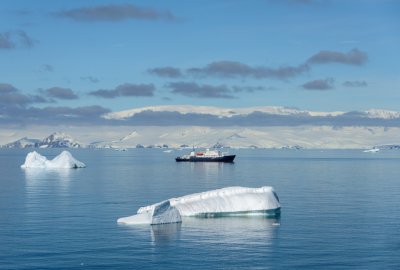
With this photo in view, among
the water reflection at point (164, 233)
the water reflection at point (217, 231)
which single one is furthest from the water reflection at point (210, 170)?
the water reflection at point (164, 233)

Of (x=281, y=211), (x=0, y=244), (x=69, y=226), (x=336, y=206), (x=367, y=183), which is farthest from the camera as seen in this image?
(x=367, y=183)

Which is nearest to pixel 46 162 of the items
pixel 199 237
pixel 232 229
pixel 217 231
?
pixel 232 229

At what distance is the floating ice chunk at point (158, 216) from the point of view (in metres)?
52.3

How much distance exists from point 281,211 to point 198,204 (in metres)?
9.10

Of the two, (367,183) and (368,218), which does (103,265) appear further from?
(367,183)

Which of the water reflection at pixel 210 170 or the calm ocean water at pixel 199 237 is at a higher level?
the water reflection at pixel 210 170

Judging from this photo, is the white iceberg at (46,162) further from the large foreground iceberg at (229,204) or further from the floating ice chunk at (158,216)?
the floating ice chunk at (158,216)

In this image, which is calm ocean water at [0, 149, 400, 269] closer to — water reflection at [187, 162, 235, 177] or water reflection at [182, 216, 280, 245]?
water reflection at [182, 216, 280, 245]

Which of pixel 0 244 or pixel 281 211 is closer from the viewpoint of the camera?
pixel 0 244

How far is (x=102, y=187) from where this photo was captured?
298ft

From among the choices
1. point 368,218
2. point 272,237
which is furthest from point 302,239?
point 368,218

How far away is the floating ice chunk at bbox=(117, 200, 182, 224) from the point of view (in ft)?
172

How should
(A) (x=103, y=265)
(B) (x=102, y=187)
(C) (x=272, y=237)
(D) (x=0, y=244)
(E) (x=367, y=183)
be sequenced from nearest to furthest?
(A) (x=103, y=265)
(D) (x=0, y=244)
(C) (x=272, y=237)
(B) (x=102, y=187)
(E) (x=367, y=183)

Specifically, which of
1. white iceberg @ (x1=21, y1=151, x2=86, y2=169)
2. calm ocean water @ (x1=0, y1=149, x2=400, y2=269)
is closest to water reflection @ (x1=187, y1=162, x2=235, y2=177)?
white iceberg @ (x1=21, y1=151, x2=86, y2=169)
